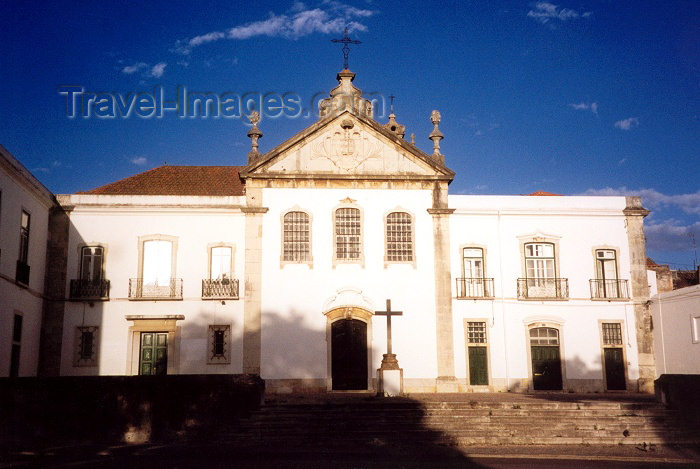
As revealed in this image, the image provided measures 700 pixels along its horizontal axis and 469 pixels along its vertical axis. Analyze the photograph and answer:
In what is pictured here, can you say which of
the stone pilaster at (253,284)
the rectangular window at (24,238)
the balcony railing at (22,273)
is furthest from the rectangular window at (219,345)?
the rectangular window at (24,238)

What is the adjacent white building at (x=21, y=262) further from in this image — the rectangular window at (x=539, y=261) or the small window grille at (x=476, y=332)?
the rectangular window at (x=539, y=261)

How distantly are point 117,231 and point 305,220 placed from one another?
605 cm

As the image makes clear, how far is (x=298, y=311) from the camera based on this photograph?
73.4ft

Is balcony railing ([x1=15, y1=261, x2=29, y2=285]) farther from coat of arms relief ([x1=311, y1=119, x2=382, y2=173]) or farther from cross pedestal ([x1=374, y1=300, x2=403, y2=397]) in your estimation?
cross pedestal ([x1=374, y1=300, x2=403, y2=397])

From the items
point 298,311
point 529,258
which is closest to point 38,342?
point 298,311

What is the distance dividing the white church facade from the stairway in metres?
5.75

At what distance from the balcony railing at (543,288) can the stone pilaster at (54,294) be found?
575 inches

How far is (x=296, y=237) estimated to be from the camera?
2303cm

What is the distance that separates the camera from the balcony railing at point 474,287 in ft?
76.0

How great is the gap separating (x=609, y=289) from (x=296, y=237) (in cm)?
1053

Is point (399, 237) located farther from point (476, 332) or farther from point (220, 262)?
point (220, 262)

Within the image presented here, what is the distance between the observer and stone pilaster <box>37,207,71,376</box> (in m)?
21.8

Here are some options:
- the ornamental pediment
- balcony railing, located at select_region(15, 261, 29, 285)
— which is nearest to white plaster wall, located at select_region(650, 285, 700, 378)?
the ornamental pediment

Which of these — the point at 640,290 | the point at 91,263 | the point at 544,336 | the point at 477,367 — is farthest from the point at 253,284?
the point at 640,290
